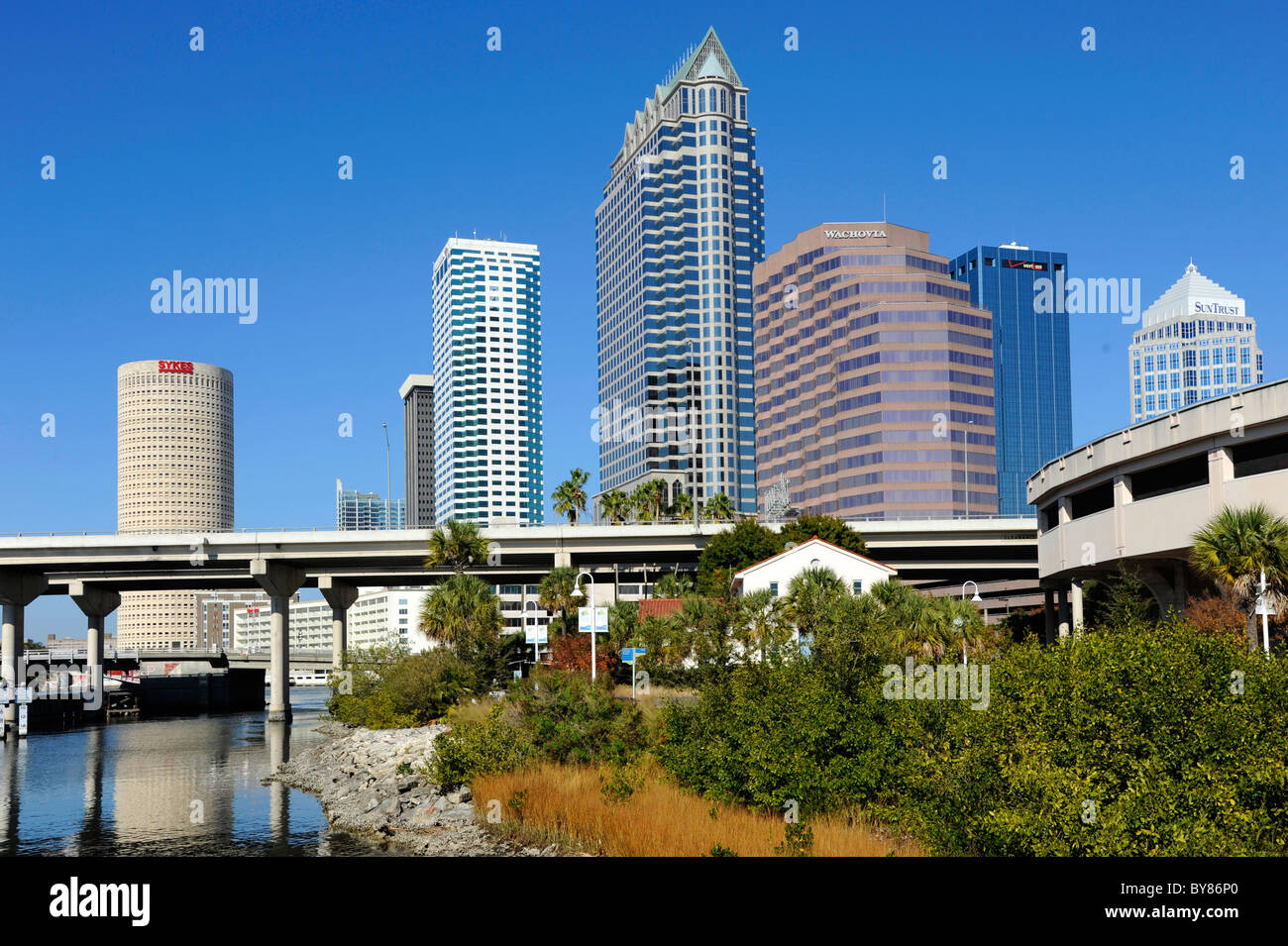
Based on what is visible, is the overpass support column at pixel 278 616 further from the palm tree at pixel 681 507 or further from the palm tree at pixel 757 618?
the palm tree at pixel 757 618

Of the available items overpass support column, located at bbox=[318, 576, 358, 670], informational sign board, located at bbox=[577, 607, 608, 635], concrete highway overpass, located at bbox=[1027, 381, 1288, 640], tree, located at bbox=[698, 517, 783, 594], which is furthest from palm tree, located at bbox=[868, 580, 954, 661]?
overpass support column, located at bbox=[318, 576, 358, 670]

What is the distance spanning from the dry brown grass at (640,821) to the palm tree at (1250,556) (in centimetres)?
1801

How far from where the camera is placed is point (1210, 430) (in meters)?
46.5

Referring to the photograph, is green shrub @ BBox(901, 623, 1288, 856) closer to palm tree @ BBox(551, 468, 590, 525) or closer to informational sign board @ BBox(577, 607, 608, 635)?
informational sign board @ BBox(577, 607, 608, 635)

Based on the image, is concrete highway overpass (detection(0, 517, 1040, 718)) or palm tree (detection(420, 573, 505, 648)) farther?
concrete highway overpass (detection(0, 517, 1040, 718))

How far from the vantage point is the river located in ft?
118

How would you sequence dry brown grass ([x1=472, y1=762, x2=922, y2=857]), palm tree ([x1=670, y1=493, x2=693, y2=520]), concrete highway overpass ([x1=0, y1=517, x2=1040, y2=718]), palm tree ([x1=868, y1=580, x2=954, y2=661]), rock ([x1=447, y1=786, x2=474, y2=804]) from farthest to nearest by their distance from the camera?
palm tree ([x1=670, y1=493, x2=693, y2=520]), concrete highway overpass ([x1=0, y1=517, x2=1040, y2=718]), palm tree ([x1=868, y1=580, x2=954, y2=661]), rock ([x1=447, y1=786, x2=474, y2=804]), dry brown grass ([x1=472, y1=762, x2=922, y2=857])

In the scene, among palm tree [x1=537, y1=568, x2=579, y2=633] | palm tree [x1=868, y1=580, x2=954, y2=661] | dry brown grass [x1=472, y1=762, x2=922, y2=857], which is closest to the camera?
dry brown grass [x1=472, y1=762, x2=922, y2=857]

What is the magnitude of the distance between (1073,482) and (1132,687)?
43289 millimetres

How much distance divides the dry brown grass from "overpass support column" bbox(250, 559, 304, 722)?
69297 millimetres

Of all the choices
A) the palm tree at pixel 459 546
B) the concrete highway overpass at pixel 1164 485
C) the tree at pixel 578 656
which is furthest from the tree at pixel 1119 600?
the palm tree at pixel 459 546

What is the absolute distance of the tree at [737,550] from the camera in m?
91.6
